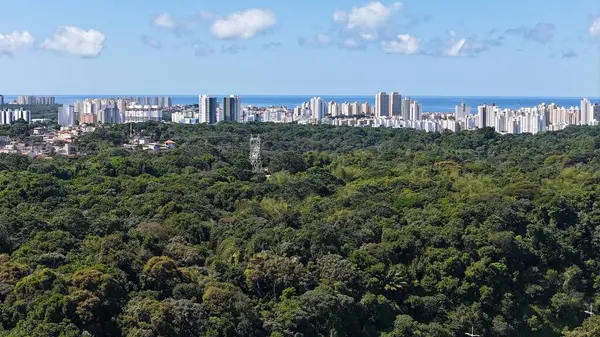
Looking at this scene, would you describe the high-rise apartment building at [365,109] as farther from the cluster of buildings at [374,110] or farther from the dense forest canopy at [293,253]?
the dense forest canopy at [293,253]

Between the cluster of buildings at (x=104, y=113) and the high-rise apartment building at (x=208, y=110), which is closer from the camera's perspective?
the cluster of buildings at (x=104, y=113)

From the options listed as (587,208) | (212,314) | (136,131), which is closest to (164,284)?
(212,314)

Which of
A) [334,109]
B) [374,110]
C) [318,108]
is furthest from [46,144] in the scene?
[374,110]

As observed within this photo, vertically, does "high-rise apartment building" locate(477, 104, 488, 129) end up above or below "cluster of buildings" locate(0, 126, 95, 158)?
above

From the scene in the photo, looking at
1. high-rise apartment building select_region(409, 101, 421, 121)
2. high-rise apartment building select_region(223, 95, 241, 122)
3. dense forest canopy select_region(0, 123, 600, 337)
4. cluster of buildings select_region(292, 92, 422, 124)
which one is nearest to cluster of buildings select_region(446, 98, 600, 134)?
high-rise apartment building select_region(409, 101, 421, 121)

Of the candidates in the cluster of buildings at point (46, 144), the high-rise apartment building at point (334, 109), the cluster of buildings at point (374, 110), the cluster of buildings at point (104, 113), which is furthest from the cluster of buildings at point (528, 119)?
the cluster of buildings at point (46, 144)

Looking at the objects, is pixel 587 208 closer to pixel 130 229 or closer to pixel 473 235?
pixel 473 235

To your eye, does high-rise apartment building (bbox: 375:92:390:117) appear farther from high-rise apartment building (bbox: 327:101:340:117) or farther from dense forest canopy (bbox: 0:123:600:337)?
dense forest canopy (bbox: 0:123:600:337)

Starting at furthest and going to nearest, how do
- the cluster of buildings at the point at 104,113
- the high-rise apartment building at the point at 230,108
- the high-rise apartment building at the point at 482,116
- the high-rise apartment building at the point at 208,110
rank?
the high-rise apartment building at the point at 230,108 → the high-rise apartment building at the point at 482,116 → the high-rise apartment building at the point at 208,110 → the cluster of buildings at the point at 104,113
